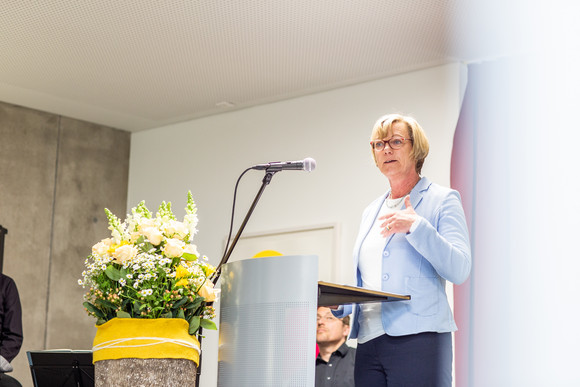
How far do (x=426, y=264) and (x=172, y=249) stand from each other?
0.74 meters

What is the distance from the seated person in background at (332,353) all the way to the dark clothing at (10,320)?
2159mm

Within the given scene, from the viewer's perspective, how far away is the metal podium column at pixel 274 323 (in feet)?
6.63

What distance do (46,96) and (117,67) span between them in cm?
107

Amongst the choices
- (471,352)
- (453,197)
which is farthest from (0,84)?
(453,197)

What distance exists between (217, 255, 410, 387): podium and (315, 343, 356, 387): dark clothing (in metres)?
2.71

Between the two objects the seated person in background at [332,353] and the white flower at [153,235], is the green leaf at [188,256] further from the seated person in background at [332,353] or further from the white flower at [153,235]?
the seated person in background at [332,353]

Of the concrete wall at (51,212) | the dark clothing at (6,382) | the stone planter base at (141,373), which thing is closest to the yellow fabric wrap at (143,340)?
the stone planter base at (141,373)

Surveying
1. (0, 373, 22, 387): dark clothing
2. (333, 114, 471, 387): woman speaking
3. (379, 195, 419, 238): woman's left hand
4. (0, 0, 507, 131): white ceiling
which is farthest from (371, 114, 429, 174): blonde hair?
(0, 373, 22, 387): dark clothing

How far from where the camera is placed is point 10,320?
5.46 meters

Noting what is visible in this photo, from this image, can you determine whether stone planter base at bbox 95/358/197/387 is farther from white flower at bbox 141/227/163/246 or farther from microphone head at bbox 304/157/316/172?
microphone head at bbox 304/157/316/172

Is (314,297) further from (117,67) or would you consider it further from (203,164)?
(203,164)

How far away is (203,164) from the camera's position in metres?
7.05

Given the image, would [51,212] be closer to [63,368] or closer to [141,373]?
[63,368]

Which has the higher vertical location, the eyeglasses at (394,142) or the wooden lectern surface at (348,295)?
the eyeglasses at (394,142)
